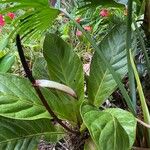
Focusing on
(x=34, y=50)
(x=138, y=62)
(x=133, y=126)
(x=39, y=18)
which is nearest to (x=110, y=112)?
(x=133, y=126)

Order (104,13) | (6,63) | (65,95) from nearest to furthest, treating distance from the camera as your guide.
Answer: (65,95) < (6,63) < (104,13)

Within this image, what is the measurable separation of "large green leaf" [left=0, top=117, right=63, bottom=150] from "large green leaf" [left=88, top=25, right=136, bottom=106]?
15cm

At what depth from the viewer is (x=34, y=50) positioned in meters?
2.41

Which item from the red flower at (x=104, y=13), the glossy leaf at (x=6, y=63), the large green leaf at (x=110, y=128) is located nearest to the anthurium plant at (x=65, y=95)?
the large green leaf at (x=110, y=128)

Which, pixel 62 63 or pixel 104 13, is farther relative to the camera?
pixel 104 13

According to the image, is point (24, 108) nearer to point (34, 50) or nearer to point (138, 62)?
point (138, 62)

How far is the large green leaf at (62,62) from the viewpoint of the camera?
1009 mm

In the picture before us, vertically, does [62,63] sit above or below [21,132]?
above

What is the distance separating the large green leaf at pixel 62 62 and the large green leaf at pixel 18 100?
0.37 feet

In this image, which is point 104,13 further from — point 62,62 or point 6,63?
point 62,62

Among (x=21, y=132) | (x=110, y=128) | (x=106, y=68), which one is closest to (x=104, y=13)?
(x=106, y=68)

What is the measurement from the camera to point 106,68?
1.03m

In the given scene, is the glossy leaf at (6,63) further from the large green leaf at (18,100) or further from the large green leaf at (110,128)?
the large green leaf at (110,128)

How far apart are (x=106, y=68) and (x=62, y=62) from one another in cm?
12
